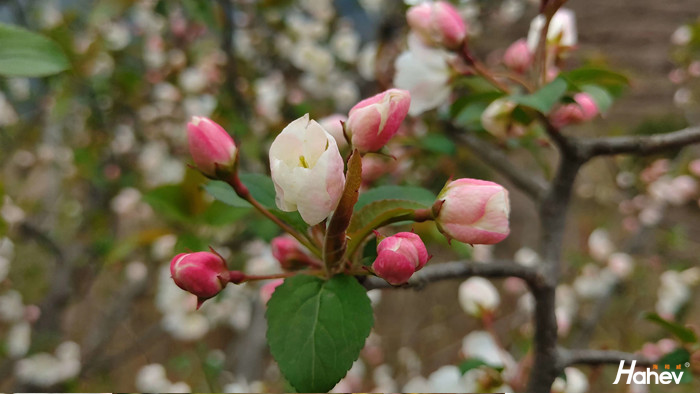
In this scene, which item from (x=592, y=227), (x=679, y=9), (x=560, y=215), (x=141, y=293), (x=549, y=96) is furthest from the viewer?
(x=679, y=9)

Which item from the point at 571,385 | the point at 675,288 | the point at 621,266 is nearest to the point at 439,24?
the point at 571,385

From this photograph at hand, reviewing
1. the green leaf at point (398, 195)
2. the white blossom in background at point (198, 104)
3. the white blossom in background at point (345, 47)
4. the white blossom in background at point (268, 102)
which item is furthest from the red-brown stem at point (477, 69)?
the white blossom in background at point (345, 47)

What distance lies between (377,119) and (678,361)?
0.42 meters

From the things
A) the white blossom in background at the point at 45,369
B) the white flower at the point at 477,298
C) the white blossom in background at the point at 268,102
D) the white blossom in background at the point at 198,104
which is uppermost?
the white flower at the point at 477,298

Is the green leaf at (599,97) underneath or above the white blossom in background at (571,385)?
above

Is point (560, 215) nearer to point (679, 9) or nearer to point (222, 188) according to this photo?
point (222, 188)

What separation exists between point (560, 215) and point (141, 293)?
5.14ft

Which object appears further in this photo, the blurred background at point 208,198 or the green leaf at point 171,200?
the blurred background at point 208,198

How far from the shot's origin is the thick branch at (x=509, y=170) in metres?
0.64

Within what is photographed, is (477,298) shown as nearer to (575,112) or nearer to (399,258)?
(575,112)

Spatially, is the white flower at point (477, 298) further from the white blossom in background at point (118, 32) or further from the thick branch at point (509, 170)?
the white blossom in background at point (118, 32)

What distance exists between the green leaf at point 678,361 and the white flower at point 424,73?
13.9 inches

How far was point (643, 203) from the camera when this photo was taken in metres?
1.47

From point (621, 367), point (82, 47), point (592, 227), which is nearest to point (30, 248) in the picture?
point (82, 47)
